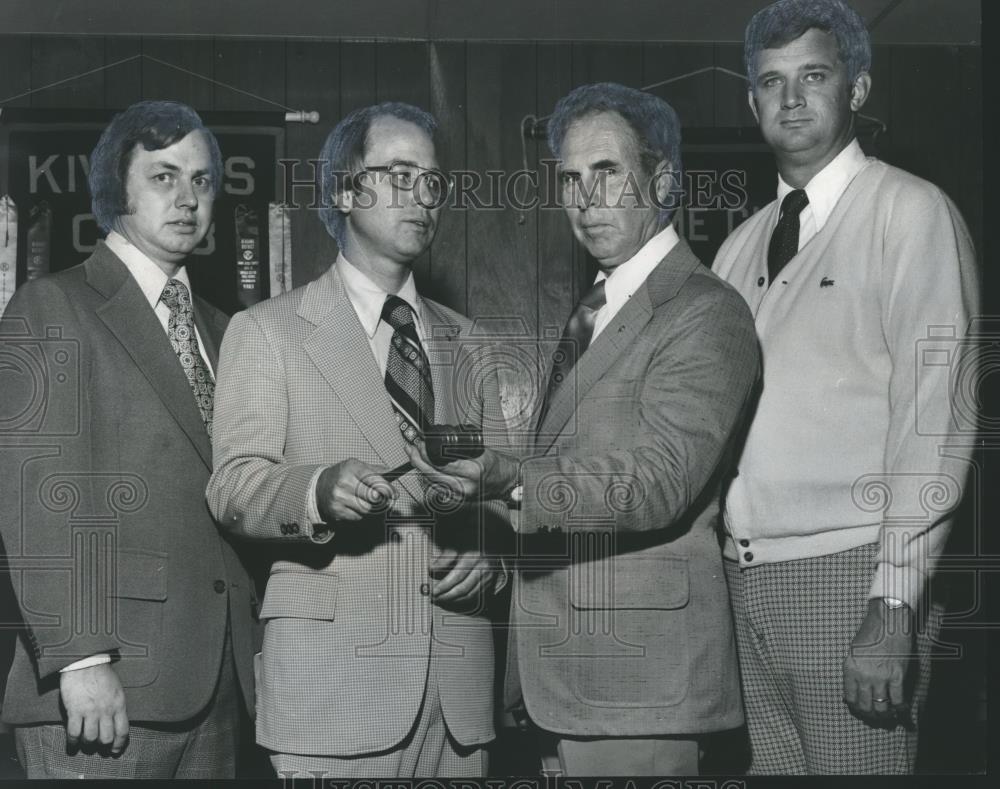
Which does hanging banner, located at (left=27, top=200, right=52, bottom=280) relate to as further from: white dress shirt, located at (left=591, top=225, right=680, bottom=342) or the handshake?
white dress shirt, located at (left=591, top=225, right=680, bottom=342)

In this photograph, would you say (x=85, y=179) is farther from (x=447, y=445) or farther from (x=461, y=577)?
(x=461, y=577)

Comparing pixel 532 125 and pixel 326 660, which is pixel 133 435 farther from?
pixel 532 125

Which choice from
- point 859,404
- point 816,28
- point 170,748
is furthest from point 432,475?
point 816,28

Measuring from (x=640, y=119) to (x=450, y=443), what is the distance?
893 millimetres

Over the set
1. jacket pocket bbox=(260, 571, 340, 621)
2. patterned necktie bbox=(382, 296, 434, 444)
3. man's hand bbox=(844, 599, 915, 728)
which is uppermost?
patterned necktie bbox=(382, 296, 434, 444)

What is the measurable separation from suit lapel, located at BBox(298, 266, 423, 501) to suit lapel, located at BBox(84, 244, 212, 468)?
0.31 metres

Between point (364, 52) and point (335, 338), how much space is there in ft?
2.62

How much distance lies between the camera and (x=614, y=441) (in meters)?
2.78

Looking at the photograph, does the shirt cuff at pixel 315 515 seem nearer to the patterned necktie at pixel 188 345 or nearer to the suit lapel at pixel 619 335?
the patterned necktie at pixel 188 345

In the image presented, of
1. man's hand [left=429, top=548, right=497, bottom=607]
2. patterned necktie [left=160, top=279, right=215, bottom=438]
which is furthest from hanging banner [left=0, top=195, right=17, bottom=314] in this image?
man's hand [left=429, top=548, right=497, bottom=607]

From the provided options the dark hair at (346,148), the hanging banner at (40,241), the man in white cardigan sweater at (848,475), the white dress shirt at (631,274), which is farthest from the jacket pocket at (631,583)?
the hanging banner at (40,241)

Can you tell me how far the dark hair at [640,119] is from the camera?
302 centimetres

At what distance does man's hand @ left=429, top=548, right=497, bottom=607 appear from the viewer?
2893mm

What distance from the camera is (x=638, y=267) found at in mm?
2898
